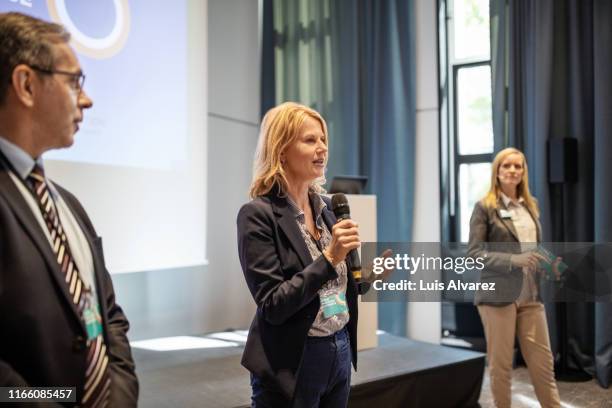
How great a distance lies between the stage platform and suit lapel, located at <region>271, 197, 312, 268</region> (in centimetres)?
151

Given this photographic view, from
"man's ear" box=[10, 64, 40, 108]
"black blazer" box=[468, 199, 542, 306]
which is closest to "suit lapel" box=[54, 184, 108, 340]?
"man's ear" box=[10, 64, 40, 108]

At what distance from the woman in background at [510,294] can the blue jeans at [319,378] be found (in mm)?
1333

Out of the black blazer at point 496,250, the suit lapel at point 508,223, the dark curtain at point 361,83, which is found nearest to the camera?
the black blazer at point 496,250

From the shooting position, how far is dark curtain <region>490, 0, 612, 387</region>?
4262 millimetres

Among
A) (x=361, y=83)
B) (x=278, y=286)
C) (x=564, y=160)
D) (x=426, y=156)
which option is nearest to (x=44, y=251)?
(x=278, y=286)

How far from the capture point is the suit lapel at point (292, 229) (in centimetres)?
148

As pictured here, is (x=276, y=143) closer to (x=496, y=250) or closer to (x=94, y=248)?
(x=94, y=248)

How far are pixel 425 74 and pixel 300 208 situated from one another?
413cm

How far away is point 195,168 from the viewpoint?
4.40 meters

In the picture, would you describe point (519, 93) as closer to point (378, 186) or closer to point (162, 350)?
point (378, 186)

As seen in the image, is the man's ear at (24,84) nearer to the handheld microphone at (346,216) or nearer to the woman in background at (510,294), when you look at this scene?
the handheld microphone at (346,216)

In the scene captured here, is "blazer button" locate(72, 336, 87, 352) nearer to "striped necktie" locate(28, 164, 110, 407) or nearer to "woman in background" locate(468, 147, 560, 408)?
"striped necktie" locate(28, 164, 110, 407)

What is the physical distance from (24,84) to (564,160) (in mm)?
4348

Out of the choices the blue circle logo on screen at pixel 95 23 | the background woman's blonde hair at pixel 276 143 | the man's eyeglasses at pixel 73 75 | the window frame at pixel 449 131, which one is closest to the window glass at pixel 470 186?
the window frame at pixel 449 131
